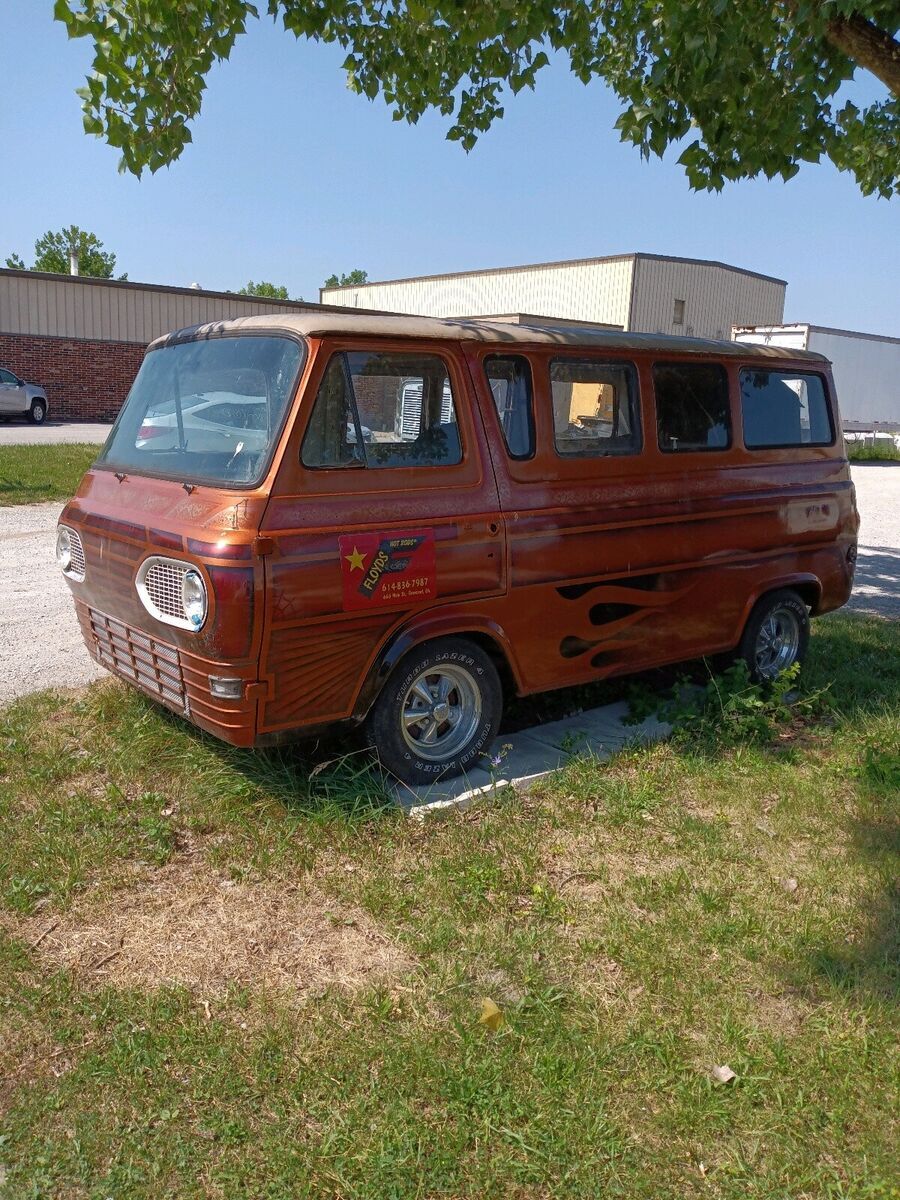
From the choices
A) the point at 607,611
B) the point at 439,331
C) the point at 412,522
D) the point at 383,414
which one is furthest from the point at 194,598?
the point at 607,611

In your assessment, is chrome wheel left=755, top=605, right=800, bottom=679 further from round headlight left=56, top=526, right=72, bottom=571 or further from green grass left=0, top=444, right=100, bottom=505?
green grass left=0, top=444, right=100, bottom=505

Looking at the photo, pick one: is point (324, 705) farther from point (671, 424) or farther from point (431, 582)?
point (671, 424)

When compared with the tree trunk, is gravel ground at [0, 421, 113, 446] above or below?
below

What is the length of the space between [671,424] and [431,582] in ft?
6.51

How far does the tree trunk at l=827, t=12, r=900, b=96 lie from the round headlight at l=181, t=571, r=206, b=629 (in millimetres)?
4441

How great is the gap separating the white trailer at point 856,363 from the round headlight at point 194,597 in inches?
1060

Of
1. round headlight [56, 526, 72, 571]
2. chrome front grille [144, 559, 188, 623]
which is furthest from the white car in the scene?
chrome front grille [144, 559, 188, 623]

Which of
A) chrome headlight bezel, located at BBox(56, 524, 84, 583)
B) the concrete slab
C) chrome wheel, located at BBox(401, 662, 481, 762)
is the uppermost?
chrome headlight bezel, located at BBox(56, 524, 84, 583)

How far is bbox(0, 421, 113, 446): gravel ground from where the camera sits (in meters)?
21.5

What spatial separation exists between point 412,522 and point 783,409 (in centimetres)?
311

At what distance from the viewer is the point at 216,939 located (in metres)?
3.59

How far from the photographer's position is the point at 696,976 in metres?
3.44

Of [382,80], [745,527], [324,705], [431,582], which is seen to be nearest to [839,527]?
[745,527]

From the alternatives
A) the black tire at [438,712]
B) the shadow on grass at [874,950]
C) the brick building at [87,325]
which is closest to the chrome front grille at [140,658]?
the black tire at [438,712]
